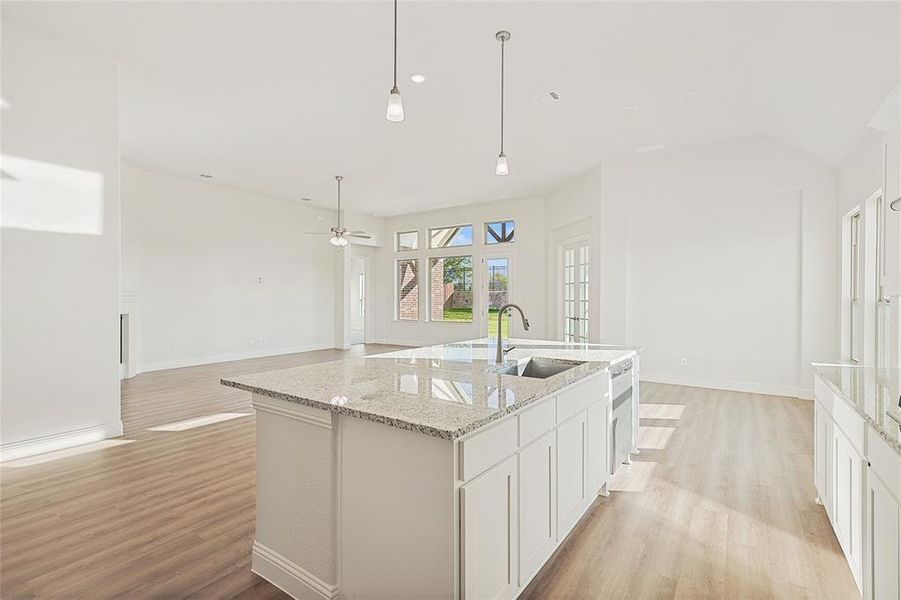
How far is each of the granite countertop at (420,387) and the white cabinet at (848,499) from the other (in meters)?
1.10

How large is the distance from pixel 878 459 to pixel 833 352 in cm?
489

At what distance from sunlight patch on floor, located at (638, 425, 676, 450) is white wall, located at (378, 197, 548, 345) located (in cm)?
471

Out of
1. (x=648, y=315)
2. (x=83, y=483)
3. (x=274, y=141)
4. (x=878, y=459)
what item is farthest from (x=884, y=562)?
(x=274, y=141)

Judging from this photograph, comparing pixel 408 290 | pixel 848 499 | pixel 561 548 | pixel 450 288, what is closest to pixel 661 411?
pixel 848 499

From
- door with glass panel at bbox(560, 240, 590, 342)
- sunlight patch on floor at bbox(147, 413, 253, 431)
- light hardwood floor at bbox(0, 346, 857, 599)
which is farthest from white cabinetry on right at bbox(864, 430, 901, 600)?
door with glass panel at bbox(560, 240, 590, 342)

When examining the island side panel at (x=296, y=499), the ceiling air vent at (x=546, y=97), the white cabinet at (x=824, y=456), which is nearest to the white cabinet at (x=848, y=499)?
the white cabinet at (x=824, y=456)

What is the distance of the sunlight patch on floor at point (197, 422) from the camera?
14.2 ft

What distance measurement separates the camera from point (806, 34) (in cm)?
329

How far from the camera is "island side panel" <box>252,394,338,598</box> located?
1830 millimetres

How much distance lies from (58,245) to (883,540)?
5.18m

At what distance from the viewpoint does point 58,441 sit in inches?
147

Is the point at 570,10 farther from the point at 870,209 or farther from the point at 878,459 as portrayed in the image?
the point at 870,209

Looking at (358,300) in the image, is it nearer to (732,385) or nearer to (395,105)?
(732,385)

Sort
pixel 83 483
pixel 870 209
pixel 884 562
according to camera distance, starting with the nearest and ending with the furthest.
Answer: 1. pixel 884 562
2. pixel 83 483
3. pixel 870 209
